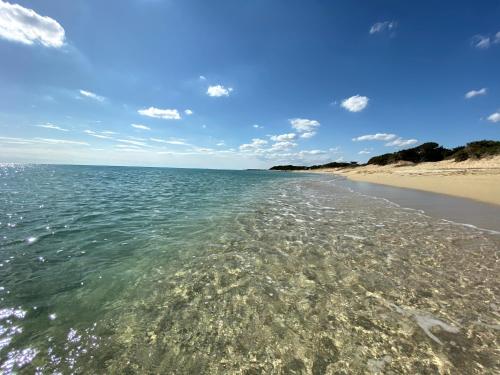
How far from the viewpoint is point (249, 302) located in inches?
174

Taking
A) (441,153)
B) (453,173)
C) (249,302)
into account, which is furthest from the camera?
(441,153)

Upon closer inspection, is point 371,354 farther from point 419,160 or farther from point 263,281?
point 419,160

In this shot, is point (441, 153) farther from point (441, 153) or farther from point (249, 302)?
point (249, 302)

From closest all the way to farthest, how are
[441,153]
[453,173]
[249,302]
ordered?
[249,302] < [453,173] < [441,153]

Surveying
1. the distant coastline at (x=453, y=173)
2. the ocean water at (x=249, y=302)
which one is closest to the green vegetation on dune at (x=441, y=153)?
the distant coastline at (x=453, y=173)

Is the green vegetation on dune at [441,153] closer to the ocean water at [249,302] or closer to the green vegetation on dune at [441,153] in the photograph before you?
the green vegetation on dune at [441,153]

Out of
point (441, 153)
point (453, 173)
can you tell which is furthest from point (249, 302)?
point (441, 153)

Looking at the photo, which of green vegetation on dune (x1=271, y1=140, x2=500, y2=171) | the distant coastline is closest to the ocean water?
the distant coastline

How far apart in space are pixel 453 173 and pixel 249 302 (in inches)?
1553

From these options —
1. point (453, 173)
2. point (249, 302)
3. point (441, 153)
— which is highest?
point (441, 153)

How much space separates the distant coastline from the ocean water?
1388cm

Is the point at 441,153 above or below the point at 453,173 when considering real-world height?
above

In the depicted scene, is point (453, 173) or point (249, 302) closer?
point (249, 302)

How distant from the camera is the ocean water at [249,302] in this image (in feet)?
10.2
